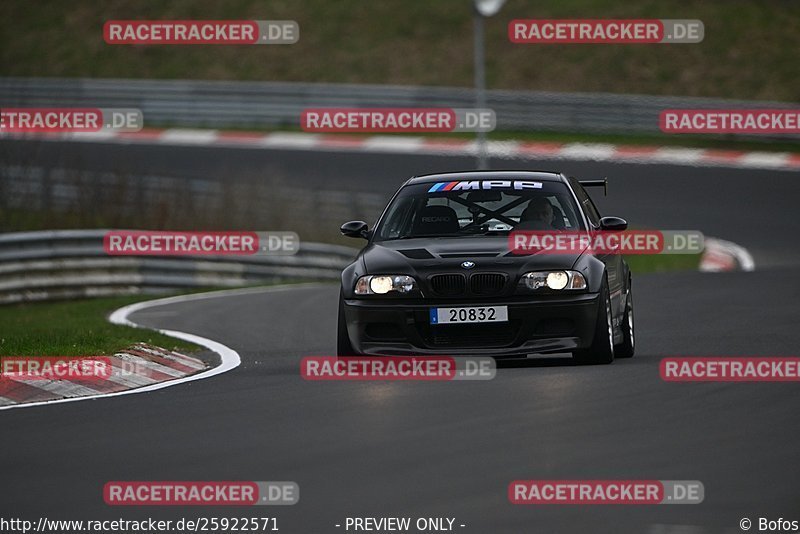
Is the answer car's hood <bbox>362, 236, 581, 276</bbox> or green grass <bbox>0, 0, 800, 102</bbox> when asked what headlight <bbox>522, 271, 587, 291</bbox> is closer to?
car's hood <bbox>362, 236, 581, 276</bbox>

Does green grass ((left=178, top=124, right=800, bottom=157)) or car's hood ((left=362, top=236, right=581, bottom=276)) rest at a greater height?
green grass ((left=178, top=124, right=800, bottom=157))

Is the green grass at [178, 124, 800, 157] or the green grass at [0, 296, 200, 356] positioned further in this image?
the green grass at [178, 124, 800, 157]

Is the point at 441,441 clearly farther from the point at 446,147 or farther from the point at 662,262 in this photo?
the point at 446,147

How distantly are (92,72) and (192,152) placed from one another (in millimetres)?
10521

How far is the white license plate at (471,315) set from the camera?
11.3 metres

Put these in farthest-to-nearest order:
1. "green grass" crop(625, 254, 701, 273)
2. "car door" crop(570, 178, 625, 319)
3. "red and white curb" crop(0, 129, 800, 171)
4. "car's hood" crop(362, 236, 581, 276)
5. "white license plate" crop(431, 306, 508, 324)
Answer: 1. "red and white curb" crop(0, 129, 800, 171)
2. "green grass" crop(625, 254, 701, 273)
3. "car door" crop(570, 178, 625, 319)
4. "car's hood" crop(362, 236, 581, 276)
5. "white license plate" crop(431, 306, 508, 324)

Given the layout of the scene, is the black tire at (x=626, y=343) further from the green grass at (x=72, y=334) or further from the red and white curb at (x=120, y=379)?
the green grass at (x=72, y=334)

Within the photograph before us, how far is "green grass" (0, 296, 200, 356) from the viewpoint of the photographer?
13070 mm

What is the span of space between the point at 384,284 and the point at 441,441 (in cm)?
313

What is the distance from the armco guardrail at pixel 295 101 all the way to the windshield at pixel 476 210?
24.1m

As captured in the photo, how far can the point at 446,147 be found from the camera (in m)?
37.3

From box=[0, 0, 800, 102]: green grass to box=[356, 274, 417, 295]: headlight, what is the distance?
29970 mm

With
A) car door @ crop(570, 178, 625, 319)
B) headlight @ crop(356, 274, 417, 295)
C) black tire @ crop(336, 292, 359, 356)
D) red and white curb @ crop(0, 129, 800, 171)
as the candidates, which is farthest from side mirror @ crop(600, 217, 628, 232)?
red and white curb @ crop(0, 129, 800, 171)

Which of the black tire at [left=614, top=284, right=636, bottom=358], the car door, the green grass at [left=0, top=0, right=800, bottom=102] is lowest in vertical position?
the black tire at [left=614, top=284, right=636, bottom=358]
